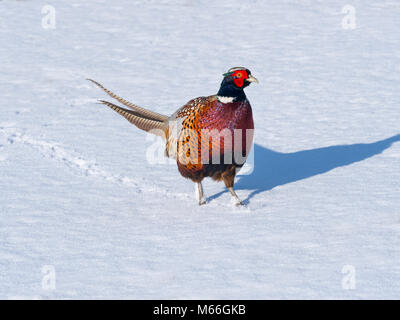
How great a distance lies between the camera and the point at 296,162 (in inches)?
301

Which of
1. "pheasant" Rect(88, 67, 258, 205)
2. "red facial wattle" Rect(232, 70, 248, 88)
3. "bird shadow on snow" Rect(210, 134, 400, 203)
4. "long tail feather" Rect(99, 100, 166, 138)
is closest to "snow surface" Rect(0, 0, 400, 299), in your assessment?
"bird shadow on snow" Rect(210, 134, 400, 203)

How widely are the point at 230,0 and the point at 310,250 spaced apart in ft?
33.6

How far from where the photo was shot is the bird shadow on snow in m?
7.11

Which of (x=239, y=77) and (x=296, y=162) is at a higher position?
(x=239, y=77)

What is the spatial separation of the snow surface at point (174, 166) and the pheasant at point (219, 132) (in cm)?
40

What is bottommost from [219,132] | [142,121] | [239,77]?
[219,132]

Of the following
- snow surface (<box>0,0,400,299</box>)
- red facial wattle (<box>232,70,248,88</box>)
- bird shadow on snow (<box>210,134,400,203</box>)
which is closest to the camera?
snow surface (<box>0,0,400,299</box>)

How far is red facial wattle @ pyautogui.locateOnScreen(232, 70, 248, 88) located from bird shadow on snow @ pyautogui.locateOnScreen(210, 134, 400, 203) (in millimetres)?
1241

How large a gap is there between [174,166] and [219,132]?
5.88ft

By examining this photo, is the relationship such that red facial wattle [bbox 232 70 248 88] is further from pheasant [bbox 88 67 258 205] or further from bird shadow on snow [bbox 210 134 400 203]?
bird shadow on snow [bbox 210 134 400 203]

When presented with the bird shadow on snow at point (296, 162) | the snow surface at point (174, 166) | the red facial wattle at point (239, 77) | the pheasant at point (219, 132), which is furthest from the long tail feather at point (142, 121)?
the red facial wattle at point (239, 77)

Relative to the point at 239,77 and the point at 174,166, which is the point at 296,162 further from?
the point at 239,77

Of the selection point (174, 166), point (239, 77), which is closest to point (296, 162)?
point (174, 166)

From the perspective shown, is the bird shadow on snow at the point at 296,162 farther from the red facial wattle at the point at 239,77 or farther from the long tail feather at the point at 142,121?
the red facial wattle at the point at 239,77
